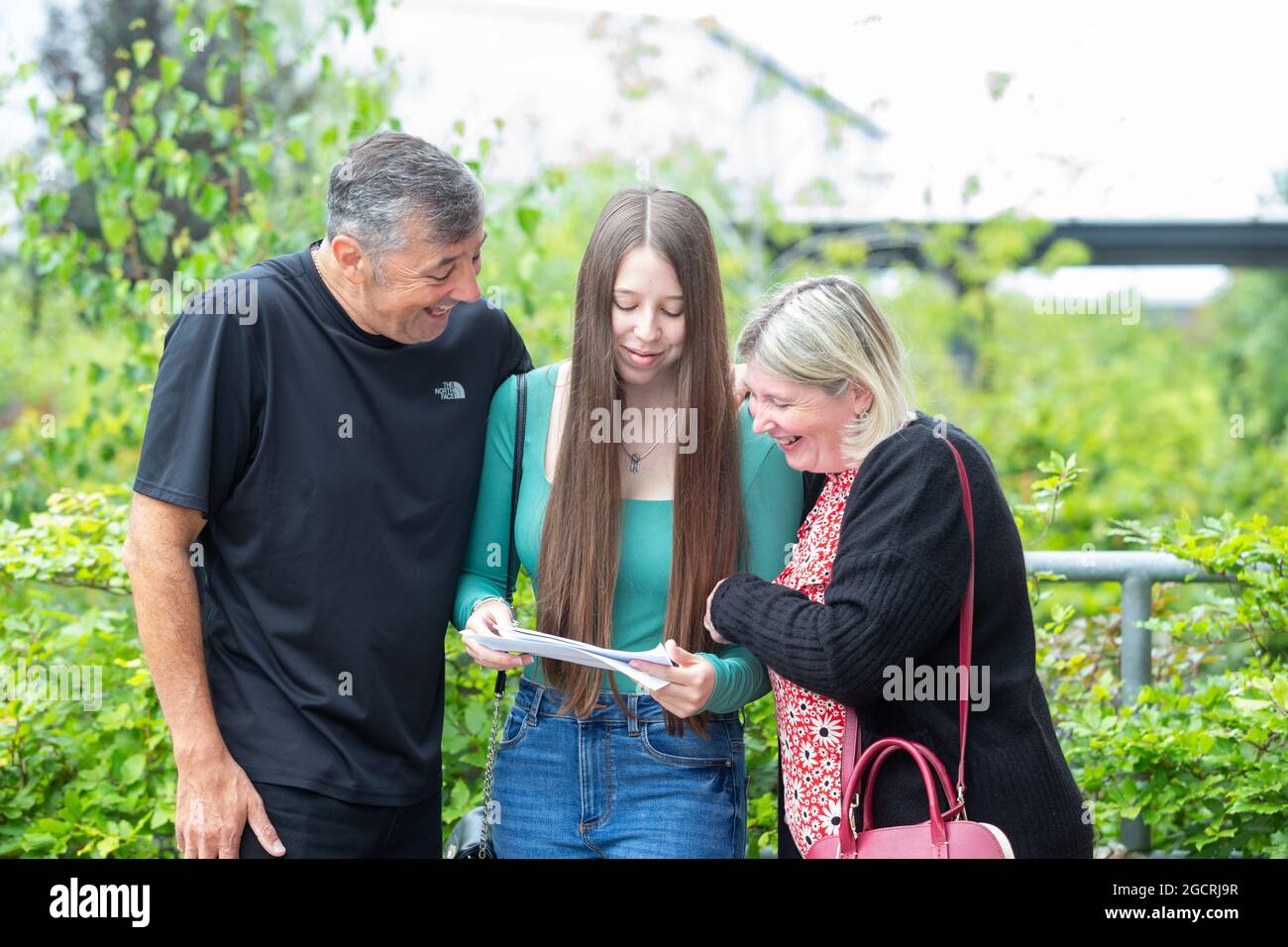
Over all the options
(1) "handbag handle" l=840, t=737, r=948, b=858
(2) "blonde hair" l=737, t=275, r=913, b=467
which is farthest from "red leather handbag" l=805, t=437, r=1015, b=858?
(2) "blonde hair" l=737, t=275, r=913, b=467

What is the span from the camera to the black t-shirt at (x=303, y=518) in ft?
7.79

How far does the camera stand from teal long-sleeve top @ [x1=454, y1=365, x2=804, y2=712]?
2643 mm

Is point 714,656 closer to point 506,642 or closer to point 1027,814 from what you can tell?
point 506,642

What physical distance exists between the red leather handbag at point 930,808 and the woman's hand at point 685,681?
11.7 inches

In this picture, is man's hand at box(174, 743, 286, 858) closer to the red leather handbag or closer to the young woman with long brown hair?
the young woman with long brown hair

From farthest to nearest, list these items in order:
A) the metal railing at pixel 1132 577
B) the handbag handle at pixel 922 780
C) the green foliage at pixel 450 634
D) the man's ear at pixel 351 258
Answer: the metal railing at pixel 1132 577 → the green foliage at pixel 450 634 → the man's ear at pixel 351 258 → the handbag handle at pixel 922 780

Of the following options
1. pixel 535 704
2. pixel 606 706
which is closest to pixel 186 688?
pixel 535 704

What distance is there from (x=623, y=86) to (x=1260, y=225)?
19.2 ft

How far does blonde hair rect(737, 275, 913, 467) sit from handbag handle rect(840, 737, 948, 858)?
547mm

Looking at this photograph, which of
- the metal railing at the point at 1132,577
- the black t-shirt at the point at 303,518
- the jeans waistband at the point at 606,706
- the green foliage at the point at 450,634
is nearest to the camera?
the black t-shirt at the point at 303,518
